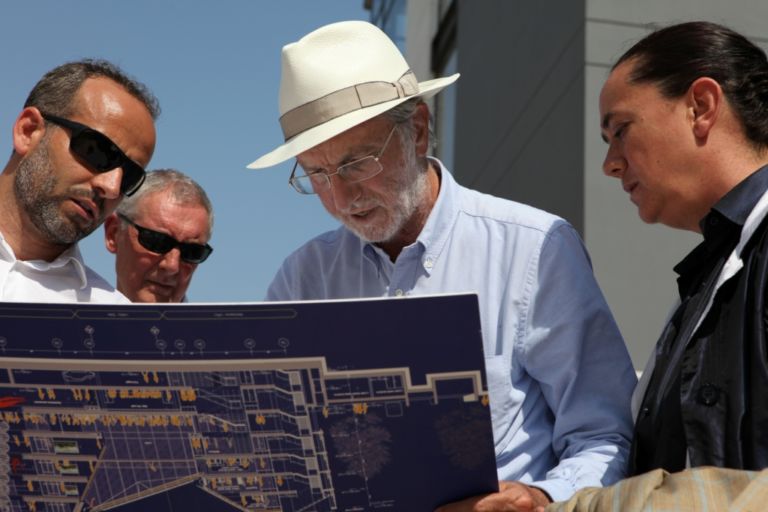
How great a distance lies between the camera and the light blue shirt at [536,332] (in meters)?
2.49

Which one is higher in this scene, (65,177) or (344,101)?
(344,101)

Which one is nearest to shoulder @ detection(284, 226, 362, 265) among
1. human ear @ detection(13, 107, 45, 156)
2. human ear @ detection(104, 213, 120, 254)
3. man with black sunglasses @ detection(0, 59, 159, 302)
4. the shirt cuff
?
man with black sunglasses @ detection(0, 59, 159, 302)

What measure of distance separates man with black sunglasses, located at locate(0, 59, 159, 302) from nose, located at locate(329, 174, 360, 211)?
0.71 meters

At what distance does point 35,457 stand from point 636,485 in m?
1.23

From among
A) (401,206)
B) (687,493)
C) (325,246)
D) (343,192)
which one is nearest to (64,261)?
(325,246)

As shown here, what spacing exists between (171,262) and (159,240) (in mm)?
100

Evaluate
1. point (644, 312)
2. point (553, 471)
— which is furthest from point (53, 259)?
point (644, 312)

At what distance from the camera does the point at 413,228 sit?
2990 millimetres

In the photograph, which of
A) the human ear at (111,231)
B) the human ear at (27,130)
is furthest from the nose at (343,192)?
the human ear at (111,231)

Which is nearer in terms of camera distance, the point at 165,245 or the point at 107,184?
the point at 107,184

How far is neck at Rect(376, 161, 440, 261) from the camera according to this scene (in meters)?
2.97

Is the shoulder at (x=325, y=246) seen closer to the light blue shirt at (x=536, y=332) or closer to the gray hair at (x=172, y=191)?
the light blue shirt at (x=536, y=332)

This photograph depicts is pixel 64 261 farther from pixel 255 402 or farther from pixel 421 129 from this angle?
pixel 255 402

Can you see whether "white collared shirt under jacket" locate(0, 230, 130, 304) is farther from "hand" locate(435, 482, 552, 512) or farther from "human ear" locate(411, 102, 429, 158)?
"hand" locate(435, 482, 552, 512)
